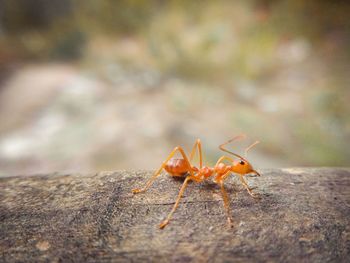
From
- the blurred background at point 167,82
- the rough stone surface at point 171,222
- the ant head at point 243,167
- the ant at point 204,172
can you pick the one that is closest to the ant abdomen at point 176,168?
the ant at point 204,172

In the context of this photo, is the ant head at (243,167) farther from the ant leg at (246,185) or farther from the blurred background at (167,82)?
the blurred background at (167,82)

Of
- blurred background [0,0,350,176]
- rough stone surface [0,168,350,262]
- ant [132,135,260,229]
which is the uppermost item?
blurred background [0,0,350,176]

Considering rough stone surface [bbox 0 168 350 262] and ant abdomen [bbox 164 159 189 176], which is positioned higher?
ant abdomen [bbox 164 159 189 176]

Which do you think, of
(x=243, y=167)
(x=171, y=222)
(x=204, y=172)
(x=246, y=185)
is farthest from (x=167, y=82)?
(x=171, y=222)

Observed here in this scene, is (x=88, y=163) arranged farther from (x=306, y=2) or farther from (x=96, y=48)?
(x=306, y=2)

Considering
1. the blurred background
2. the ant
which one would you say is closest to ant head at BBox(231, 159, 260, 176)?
the ant

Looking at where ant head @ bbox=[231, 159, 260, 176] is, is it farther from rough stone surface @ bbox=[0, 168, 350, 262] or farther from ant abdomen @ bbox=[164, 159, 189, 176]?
ant abdomen @ bbox=[164, 159, 189, 176]
